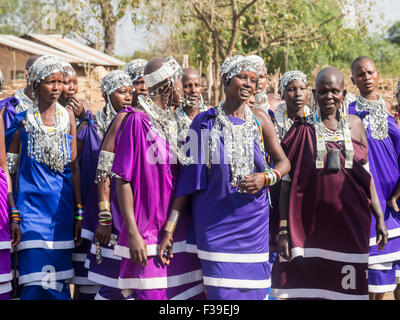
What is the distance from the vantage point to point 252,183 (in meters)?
3.60

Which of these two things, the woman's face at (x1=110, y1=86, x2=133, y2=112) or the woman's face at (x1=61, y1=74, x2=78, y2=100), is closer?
the woman's face at (x1=110, y1=86, x2=133, y2=112)

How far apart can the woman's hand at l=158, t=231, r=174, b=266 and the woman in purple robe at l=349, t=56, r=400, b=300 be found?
2.17 m

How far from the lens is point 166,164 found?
3.83m

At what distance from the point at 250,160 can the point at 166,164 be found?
0.59 meters

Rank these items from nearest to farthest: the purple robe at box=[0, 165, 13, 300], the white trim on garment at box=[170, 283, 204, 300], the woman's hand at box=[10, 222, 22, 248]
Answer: the white trim on garment at box=[170, 283, 204, 300]
the purple robe at box=[0, 165, 13, 300]
the woman's hand at box=[10, 222, 22, 248]

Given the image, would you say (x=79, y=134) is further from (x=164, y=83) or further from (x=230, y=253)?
(x=230, y=253)

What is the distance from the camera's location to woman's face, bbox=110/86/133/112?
5.09 meters

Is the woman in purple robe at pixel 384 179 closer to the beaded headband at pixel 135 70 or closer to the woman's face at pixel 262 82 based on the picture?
the woman's face at pixel 262 82

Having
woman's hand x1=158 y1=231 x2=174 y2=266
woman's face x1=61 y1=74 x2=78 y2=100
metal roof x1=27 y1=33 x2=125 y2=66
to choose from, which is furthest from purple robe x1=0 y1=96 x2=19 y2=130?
metal roof x1=27 y1=33 x2=125 y2=66

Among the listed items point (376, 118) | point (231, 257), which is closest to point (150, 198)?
point (231, 257)

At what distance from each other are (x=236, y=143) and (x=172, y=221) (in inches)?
27.5

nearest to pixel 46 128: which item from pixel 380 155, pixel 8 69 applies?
pixel 380 155

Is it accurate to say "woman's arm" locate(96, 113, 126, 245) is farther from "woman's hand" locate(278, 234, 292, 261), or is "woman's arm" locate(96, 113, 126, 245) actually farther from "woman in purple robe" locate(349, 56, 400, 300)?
"woman in purple robe" locate(349, 56, 400, 300)
